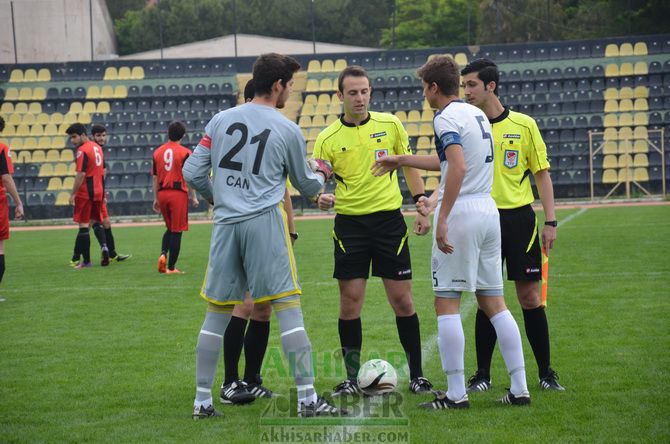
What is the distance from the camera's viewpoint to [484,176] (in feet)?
18.3

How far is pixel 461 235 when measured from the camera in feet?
18.1

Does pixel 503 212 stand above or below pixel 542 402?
above

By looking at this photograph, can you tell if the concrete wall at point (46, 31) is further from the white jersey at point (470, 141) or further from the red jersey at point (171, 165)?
the white jersey at point (470, 141)

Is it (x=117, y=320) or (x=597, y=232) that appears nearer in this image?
(x=117, y=320)

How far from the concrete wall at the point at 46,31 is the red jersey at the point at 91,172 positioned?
81.2 ft

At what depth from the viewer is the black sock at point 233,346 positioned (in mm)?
6070

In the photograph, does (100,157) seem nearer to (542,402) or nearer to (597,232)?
(597,232)

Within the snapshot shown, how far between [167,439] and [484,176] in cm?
246

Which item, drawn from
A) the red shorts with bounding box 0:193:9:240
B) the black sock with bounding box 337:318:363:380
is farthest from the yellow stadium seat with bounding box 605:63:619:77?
the black sock with bounding box 337:318:363:380

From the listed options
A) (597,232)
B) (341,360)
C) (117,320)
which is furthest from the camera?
(597,232)

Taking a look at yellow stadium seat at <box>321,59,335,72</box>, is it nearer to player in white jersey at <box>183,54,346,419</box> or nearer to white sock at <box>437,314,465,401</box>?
player in white jersey at <box>183,54,346,419</box>

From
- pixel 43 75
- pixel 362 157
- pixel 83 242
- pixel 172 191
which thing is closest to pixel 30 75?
pixel 43 75

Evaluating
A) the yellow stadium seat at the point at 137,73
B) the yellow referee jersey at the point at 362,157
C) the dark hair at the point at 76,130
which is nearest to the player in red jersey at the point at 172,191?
the dark hair at the point at 76,130

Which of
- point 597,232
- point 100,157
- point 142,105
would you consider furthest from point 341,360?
point 142,105
